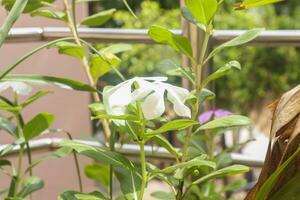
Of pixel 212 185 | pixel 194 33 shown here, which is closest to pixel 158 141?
pixel 212 185

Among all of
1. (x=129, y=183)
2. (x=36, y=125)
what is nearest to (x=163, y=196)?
(x=129, y=183)

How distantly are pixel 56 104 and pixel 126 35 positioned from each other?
0.44 metres

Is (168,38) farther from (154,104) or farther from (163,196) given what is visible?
(163,196)

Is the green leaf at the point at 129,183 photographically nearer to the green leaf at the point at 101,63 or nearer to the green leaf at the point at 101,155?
the green leaf at the point at 101,155

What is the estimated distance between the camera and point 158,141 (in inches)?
28.5

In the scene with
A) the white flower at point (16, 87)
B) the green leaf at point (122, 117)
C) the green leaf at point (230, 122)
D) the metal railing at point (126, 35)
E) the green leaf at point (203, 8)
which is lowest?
the metal railing at point (126, 35)

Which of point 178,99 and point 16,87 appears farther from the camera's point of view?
point 16,87

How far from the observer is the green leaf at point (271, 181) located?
2.10 ft

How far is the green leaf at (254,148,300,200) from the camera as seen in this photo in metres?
0.64

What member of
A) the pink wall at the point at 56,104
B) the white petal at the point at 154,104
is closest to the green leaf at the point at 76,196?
the white petal at the point at 154,104

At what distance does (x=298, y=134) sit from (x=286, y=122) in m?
0.03

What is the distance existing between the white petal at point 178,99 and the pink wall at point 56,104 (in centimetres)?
88

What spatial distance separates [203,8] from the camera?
0.69 m

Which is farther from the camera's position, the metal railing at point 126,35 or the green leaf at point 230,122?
the metal railing at point 126,35
